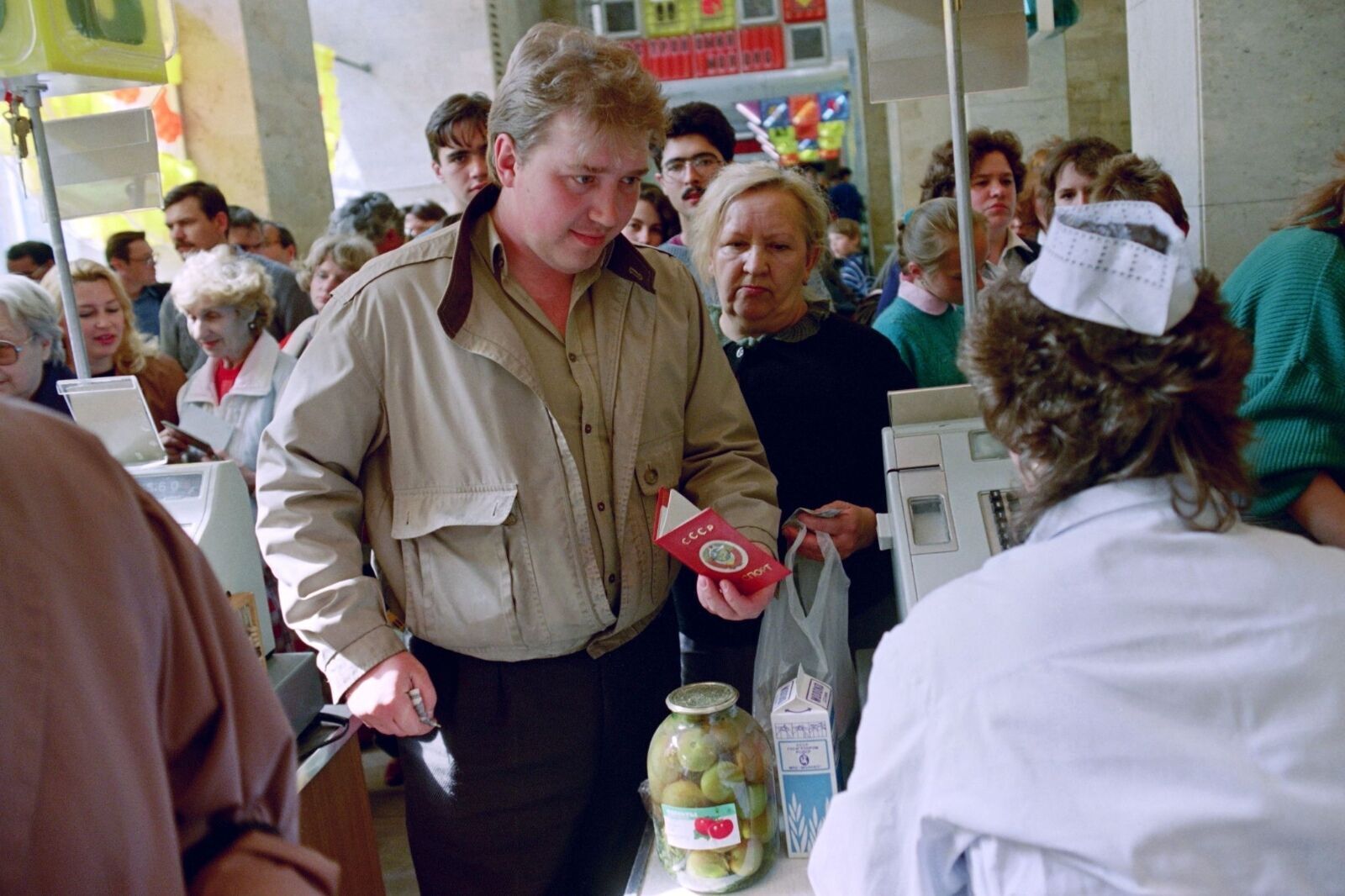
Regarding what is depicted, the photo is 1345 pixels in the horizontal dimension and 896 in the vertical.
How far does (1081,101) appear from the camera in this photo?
971cm

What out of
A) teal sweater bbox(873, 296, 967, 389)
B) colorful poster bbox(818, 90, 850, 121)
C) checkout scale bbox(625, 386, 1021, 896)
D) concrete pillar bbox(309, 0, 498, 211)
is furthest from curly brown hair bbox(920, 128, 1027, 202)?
colorful poster bbox(818, 90, 850, 121)

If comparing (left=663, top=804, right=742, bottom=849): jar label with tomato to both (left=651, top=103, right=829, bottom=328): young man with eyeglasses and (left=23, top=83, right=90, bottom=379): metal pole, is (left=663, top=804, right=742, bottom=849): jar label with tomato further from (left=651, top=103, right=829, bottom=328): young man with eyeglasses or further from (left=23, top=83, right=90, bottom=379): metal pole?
(left=651, top=103, right=829, bottom=328): young man with eyeglasses

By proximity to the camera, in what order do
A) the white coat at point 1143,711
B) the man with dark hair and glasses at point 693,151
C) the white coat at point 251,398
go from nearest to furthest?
the white coat at point 1143,711
the man with dark hair and glasses at point 693,151
the white coat at point 251,398

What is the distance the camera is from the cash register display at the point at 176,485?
6.76 feet

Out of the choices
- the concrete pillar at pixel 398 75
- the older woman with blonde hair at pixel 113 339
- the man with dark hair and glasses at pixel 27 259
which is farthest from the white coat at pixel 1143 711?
the concrete pillar at pixel 398 75

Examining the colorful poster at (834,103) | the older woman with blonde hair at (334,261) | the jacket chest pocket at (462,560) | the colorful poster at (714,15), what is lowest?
the jacket chest pocket at (462,560)

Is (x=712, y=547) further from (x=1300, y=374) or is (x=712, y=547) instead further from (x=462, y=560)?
(x=1300, y=374)

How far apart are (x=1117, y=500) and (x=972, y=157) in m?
2.93

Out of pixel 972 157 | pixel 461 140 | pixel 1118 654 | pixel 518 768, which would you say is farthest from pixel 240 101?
pixel 1118 654

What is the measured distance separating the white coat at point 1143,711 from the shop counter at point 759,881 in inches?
19.3

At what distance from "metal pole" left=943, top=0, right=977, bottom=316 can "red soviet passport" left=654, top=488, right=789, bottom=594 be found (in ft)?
2.12

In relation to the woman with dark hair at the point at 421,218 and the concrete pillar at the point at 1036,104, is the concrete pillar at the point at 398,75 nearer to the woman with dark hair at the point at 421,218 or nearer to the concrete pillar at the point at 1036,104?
the woman with dark hair at the point at 421,218

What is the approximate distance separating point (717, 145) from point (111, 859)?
9.27ft

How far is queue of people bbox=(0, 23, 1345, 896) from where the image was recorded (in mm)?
1014
